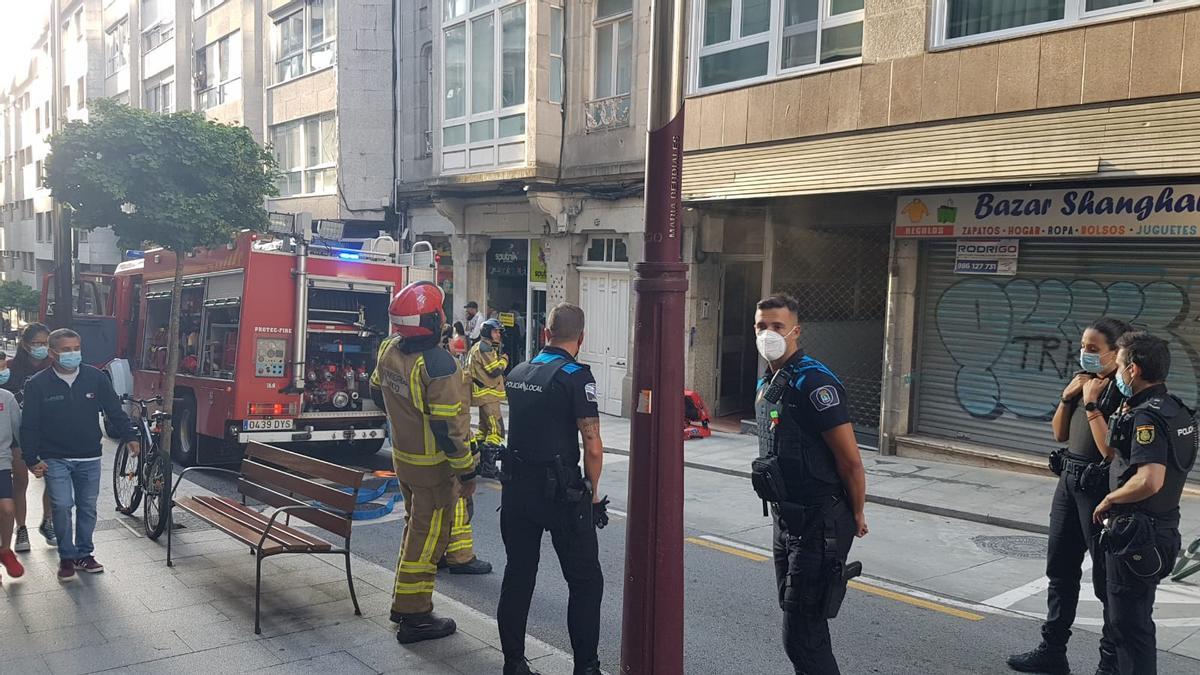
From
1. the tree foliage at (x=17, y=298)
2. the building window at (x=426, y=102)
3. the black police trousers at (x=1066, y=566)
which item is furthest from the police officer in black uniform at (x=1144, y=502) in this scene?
the tree foliage at (x=17, y=298)

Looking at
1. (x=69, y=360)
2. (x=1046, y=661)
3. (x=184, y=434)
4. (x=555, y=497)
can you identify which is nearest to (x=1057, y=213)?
(x=1046, y=661)

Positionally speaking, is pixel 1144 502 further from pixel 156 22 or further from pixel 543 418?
pixel 156 22

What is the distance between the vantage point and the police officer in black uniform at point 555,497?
14.7ft

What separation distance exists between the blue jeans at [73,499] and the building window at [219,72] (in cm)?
2406

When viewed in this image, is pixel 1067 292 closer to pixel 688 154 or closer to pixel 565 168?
pixel 688 154

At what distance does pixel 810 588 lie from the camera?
404 cm

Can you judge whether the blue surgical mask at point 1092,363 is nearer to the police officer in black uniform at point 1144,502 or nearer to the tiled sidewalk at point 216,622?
the police officer in black uniform at point 1144,502

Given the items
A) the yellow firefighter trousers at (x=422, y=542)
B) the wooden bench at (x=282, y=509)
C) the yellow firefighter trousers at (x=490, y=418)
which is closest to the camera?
the yellow firefighter trousers at (x=422, y=542)

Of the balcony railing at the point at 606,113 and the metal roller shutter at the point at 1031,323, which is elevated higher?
the balcony railing at the point at 606,113

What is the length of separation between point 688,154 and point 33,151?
1980 inches

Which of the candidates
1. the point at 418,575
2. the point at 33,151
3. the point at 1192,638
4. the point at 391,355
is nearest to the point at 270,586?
the point at 418,575

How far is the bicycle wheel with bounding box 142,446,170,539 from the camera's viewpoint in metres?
7.25

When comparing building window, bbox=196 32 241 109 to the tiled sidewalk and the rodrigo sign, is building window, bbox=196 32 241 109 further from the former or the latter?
the tiled sidewalk

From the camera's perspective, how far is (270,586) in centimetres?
614
